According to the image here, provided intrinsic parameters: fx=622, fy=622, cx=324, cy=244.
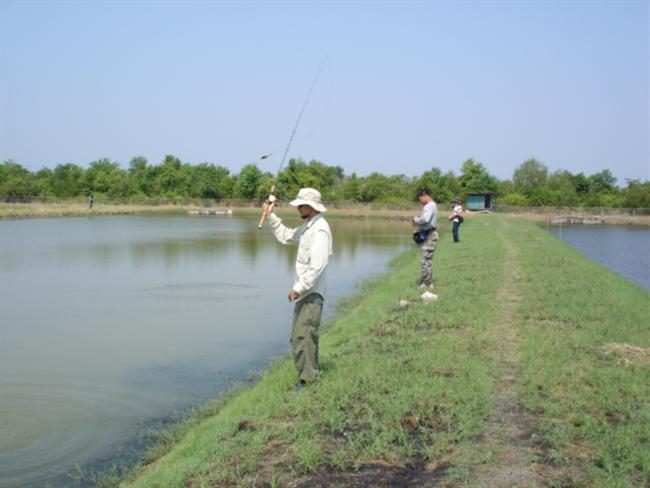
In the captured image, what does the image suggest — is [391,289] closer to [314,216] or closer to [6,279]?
[314,216]

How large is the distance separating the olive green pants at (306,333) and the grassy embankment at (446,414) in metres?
0.24

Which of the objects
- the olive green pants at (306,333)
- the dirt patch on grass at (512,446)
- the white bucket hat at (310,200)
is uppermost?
the white bucket hat at (310,200)

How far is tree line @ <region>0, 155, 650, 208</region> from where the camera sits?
8769 centimetres

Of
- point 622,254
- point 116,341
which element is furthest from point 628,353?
point 622,254

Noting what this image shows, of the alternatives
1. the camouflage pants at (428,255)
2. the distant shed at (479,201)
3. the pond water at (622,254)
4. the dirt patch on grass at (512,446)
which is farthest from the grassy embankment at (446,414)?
the distant shed at (479,201)

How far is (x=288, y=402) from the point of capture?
21.5 feet

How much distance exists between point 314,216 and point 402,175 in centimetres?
9680

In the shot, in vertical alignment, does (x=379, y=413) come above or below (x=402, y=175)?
below

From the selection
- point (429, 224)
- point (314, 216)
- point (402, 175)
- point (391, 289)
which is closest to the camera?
point (314, 216)

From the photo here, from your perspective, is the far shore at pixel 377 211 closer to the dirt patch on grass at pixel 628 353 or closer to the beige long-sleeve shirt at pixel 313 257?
the dirt patch on grass at pixel 628 353

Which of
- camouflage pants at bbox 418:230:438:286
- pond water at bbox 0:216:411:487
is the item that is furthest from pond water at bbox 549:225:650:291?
camouflage pants at bbox 418:230:438:286

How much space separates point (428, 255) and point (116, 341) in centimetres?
652

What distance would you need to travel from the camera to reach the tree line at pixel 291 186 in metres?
87.7

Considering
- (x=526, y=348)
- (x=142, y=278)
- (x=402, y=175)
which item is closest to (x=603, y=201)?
(x=402, y=175)
